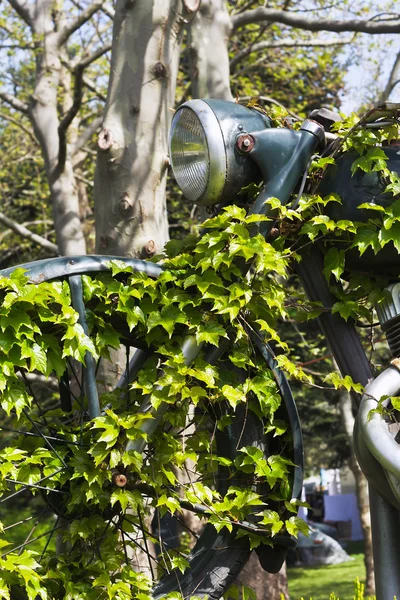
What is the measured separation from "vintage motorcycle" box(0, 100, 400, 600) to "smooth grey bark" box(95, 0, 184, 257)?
235 centimetres

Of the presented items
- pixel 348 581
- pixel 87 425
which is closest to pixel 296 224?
pixel 87 425

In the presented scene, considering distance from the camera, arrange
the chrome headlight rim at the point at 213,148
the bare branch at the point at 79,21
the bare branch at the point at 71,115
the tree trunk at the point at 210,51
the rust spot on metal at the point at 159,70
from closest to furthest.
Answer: the chrome headlight rim at the point at 213,148 → the rust spot on metal at the point at 159,70 → the bare branch at the point at 71,115 → the tree trunk at the point at 210,51 → the bare branch at the point at 79,21

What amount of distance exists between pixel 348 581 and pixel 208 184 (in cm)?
1369

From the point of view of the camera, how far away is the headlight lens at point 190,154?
2.84 metres

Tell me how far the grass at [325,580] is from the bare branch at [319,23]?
835 cm

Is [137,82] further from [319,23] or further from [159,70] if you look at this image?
[319,23]

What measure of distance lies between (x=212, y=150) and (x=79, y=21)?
7.18 metres

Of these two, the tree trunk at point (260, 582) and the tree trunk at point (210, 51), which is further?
the tree trunk at point (210, 51)

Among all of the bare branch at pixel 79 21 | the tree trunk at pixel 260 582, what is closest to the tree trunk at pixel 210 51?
the tree trunk at pixel 260 582

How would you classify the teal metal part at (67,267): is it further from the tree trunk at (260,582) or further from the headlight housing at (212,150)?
the tree trunk at (260,582)

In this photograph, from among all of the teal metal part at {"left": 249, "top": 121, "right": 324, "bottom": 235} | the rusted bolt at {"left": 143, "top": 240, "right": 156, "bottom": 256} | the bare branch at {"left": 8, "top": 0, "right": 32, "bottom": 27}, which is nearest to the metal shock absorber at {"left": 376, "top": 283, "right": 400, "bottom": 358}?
the teal metal part at {"left": 249, "top": 121, "right": 324, "bottom": 235}

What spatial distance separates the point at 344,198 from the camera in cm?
293

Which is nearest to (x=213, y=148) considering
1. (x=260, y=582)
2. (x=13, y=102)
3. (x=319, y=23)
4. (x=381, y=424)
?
(x=381, y=424)

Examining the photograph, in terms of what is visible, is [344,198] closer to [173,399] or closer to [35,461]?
[173,399]
